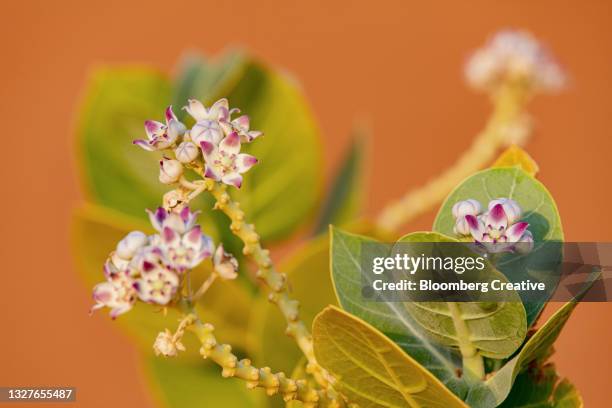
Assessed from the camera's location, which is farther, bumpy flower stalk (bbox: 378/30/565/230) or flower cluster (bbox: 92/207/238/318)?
bumpy flower stalk (bbox: 378/30/565/230)

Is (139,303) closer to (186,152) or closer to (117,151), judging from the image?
(117,151)

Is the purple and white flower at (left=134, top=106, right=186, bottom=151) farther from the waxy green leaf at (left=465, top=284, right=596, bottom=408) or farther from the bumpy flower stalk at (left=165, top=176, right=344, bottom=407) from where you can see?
the waxy green leaf at (left=465, top=284, right=596, bottom=408)

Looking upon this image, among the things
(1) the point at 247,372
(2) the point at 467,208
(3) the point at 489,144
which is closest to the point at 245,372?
(1) the point at 247,372

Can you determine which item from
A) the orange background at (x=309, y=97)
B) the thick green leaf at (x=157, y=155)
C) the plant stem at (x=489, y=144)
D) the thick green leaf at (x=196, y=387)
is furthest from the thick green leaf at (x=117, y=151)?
the orange background at (x=309, y=97)

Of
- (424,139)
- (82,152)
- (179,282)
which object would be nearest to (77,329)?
(424,139)

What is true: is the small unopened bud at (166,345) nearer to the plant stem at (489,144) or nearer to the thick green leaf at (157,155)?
the thick green leaf at (157,155)

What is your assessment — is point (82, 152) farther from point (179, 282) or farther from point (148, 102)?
point (179, 282)

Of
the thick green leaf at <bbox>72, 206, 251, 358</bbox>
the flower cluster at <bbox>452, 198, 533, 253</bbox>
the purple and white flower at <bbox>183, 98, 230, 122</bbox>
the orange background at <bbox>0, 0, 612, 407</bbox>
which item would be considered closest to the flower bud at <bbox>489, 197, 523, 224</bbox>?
the flower cluster at <bbox>452, 198, 533, 253</bbox>
